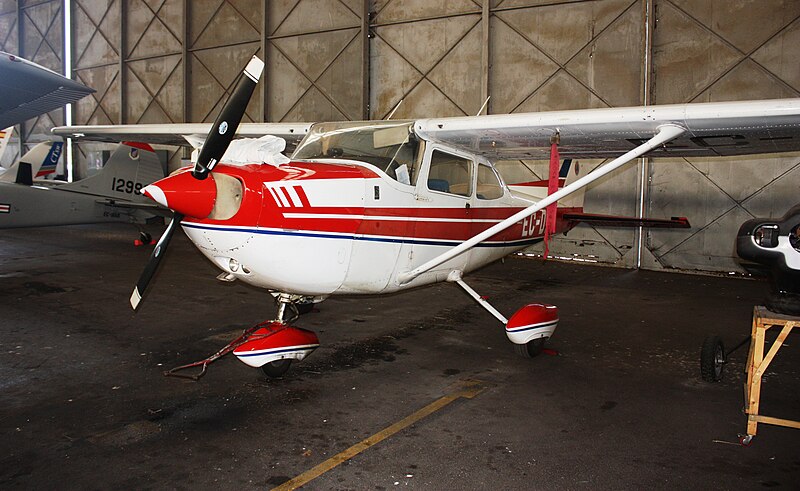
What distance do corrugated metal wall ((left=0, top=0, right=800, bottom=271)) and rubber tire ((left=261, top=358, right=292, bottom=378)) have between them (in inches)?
210

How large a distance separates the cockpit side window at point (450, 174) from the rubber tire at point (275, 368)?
1949 millimetres

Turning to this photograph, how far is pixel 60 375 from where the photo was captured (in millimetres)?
4500

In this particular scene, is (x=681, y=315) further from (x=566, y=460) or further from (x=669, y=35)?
(x=669, y=35)

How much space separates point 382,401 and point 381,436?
23.2 inches

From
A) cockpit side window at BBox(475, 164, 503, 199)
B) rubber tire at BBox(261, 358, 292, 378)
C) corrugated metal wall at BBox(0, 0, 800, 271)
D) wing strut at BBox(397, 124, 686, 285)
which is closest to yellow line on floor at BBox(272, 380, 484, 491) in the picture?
wing strut at BBox(397, 124, 686, 285)

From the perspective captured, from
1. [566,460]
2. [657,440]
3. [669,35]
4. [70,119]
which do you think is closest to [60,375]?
[566,460]

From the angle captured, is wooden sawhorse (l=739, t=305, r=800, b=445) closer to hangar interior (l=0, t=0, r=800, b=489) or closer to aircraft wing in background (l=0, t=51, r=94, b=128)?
hangar interior (l=0, t=0, r=800, b=489)

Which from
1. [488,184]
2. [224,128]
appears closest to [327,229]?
[224,128]

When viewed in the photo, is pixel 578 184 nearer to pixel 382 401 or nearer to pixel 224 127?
pixel 382 401

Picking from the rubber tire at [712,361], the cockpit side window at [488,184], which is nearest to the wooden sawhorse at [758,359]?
the rubber tire at [712,361]

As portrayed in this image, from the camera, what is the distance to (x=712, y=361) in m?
4.43

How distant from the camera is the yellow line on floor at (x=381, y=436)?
9.66ft

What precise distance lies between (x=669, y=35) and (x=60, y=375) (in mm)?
11339

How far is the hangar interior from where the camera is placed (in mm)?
3248
